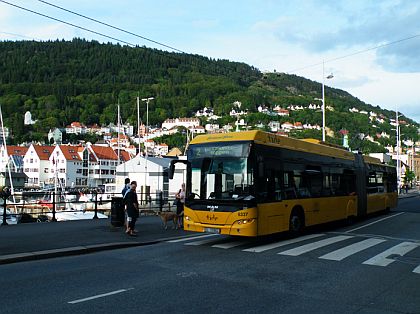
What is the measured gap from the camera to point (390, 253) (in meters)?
12.3

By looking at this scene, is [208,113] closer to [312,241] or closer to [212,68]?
[212,68]

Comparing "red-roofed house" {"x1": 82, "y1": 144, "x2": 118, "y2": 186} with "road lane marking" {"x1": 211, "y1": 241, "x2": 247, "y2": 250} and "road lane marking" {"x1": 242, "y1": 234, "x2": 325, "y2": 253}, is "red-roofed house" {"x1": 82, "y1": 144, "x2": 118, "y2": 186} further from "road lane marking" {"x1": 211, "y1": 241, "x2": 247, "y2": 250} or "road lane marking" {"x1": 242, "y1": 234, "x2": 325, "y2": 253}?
"road lane marking" {"x1": 211, "y1": 241, "x2": 247, "y2": 250}

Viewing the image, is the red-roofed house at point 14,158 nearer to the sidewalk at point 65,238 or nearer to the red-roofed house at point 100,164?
the red-roofed house at point 100,164

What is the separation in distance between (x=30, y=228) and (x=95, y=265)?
7.25 metres

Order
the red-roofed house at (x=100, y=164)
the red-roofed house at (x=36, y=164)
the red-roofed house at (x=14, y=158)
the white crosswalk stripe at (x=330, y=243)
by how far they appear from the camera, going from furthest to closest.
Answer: the red-roofed house at (x=36, y=164), the red-roofed house at (x=14, y=158), the red-roofed house at (x=100, y=164), the white crosswalk stripe at (x=330, y=243)

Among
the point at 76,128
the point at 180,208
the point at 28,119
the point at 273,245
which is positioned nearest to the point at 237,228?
the point at 273,245

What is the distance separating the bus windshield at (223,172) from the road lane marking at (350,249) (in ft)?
8.14

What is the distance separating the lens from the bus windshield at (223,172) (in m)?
12.8

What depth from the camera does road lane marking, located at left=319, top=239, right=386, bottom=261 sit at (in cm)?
1143

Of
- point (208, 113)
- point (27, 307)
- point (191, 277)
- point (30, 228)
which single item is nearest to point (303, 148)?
point (191, 277)

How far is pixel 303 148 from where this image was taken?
16.1 meters

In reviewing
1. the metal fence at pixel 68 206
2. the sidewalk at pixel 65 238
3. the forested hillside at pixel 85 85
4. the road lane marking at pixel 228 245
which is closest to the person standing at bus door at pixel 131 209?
the sidewalk at pixel 65 238

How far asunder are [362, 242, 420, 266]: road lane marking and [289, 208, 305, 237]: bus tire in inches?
113

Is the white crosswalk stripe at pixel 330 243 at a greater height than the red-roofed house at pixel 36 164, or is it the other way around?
the red-roofed house at pixel 36 164
